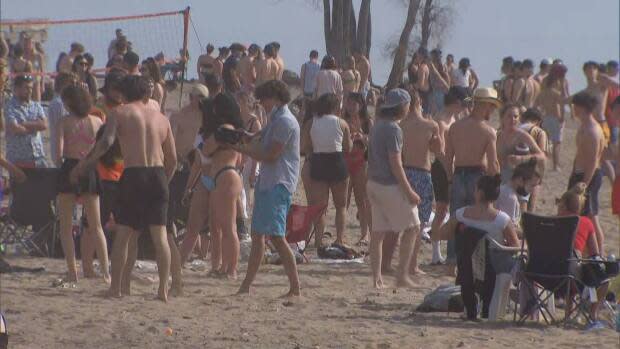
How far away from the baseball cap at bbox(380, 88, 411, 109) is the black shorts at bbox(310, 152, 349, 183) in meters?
1.94

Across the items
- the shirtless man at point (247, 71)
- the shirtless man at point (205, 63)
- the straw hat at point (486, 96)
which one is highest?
the shirtless man at point (247, 71)

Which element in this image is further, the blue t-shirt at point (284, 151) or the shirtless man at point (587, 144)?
the shirtless man at point (587, 144)

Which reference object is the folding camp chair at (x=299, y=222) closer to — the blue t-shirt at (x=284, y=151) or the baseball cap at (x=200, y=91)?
the baseball cap at (x=200, y=91)

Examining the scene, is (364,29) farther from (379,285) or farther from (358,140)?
(379,285)

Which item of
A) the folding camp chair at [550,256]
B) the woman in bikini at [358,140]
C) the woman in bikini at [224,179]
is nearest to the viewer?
the folding camp chair at [550,256]

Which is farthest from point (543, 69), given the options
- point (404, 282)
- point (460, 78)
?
point (404, 282)

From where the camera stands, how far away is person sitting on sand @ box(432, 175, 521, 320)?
364 inches

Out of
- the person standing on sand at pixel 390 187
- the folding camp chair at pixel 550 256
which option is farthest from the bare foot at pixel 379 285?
the folding camp chair at pixel 550 256

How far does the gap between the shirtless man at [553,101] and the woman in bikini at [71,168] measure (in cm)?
1022

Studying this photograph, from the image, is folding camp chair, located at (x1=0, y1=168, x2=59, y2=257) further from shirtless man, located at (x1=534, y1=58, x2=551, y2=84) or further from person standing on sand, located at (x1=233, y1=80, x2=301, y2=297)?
shirtless man, located at (x1=534, y1=58, x2=551, y2=84)

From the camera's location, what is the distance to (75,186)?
32.7 feet

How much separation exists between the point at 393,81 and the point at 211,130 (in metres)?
4.43

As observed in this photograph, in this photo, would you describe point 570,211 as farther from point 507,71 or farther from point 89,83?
point 507,71

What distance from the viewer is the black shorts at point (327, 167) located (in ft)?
40.5
